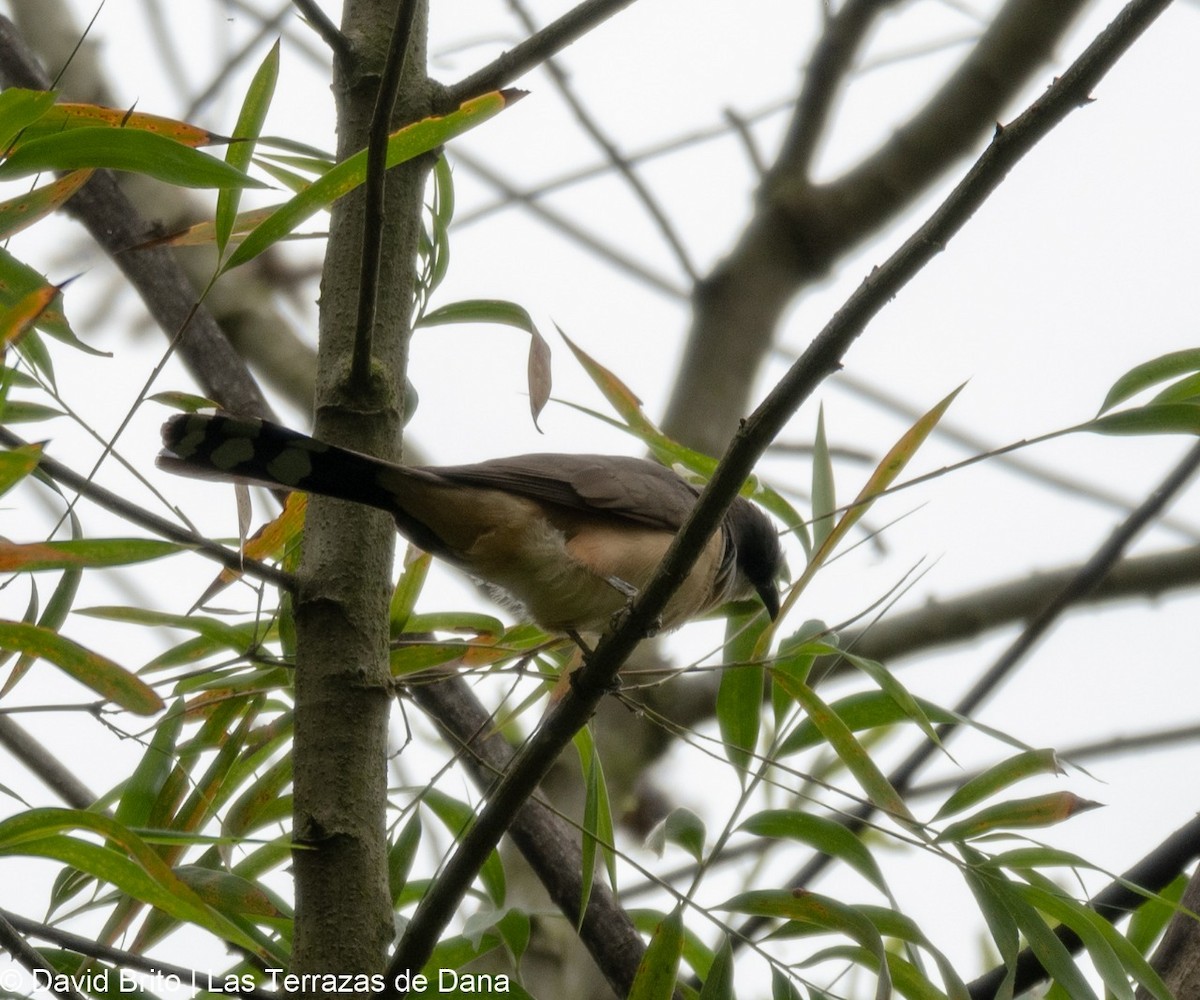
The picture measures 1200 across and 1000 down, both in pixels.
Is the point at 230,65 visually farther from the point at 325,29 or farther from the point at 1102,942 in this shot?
the point at 1102,942

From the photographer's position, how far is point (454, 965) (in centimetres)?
284

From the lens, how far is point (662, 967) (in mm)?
2432

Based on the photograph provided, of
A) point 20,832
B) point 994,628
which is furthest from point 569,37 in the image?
point 994,628

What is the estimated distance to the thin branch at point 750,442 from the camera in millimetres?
1792

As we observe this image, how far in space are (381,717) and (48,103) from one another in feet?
3.85

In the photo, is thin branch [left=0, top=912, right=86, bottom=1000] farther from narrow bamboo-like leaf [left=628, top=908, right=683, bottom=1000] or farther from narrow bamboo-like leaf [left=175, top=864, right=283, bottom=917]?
narrow bamboo-like leaf [left=628, top=908, right=683, bottom=1000]

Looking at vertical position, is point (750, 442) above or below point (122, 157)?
below

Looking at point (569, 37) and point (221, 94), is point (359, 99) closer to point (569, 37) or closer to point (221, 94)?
point (569, 37)

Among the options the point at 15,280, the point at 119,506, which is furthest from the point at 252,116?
the point at 119,506

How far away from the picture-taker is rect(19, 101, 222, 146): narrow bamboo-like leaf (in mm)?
2439

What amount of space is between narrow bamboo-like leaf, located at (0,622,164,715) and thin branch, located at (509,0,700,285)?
3202mm

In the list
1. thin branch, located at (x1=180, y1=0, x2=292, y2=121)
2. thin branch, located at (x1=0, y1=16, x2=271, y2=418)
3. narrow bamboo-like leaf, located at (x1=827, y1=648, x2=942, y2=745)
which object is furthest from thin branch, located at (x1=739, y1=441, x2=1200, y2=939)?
thin branch, located at (x1=180, y1=0, x2=292, y2=121)

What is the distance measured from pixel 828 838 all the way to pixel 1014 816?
344mm

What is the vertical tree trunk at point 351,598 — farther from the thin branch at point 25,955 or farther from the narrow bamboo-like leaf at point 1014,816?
the narrow bamboo-like leaf at point 1014,816
